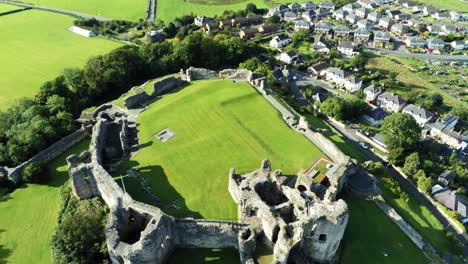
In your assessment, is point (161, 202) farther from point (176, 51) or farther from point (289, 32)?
point (289, 32)

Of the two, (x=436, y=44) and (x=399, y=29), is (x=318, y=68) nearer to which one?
(x=436, y=44)

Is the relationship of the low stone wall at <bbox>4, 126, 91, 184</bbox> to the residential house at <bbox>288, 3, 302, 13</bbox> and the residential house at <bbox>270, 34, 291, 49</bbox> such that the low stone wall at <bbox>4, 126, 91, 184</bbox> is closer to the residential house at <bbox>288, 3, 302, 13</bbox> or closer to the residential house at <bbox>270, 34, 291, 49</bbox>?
the residential house at <bbox>270, 34, 291, 49</bbox>

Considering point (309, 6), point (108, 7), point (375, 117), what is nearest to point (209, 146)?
point (375, 117)

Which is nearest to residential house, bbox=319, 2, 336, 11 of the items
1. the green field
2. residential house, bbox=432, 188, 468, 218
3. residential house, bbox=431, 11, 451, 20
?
residential house, bbox=431, 11, 451, 20

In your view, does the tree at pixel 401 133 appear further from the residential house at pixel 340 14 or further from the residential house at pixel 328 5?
the residential house at pixel 328 5

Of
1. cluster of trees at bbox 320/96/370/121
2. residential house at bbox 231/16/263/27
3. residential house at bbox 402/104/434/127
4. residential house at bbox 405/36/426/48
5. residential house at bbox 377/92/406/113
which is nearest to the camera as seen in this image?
cluster of trees at bbox 320/96/370/121

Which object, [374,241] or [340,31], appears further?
[340,31]
